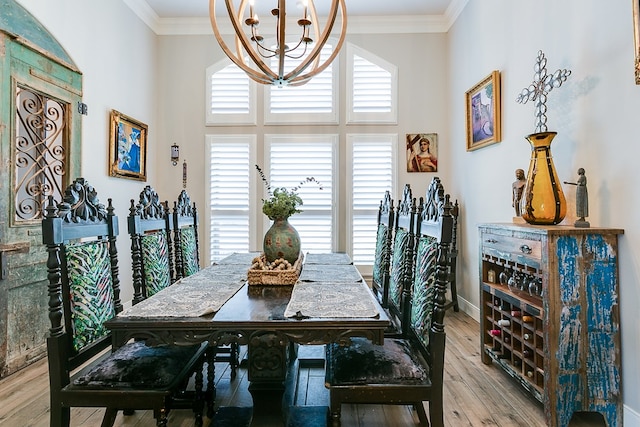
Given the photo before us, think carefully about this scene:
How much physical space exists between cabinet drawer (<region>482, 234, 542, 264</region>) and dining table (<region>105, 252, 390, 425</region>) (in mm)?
1003

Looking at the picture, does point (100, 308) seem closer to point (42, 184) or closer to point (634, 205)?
→ point (42, 184)

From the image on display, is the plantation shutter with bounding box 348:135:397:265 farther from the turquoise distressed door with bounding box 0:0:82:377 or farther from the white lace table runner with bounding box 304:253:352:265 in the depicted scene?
the turquoise distressed door with bounding box 0:0:82:377

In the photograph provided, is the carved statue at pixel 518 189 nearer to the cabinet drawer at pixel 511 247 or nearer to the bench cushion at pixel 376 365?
the cabinet drawer at pixel 511 247

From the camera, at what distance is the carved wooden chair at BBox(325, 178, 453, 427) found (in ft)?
4.96

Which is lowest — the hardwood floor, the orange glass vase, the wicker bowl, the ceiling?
the hardwood floor

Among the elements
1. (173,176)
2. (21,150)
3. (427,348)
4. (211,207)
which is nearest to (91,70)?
(21,150)

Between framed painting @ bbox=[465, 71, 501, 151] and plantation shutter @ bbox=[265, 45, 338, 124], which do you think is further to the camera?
plantation shutter @ bbox=[265, 45, 338, 124]

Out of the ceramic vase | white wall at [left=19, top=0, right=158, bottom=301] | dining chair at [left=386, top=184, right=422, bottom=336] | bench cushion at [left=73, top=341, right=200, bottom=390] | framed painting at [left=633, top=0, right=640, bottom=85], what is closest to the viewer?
bench cushion at [left=73, top=341, right=200, bottom=390]

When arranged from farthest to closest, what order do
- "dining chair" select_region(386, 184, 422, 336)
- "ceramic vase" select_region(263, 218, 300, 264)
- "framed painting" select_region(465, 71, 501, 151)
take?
"framed painting" select_region(465, 71, 501, 151) < "ceramic vase" select_region(263, 218, 300, 264) < "dining chair" select_region(386, 184, 422, 336)

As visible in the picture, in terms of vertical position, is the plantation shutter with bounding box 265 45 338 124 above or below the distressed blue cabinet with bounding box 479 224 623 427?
above

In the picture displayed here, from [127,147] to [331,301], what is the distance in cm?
347

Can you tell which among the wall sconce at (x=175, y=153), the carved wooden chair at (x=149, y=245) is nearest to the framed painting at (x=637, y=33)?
the carved wooden chair at (x=149, y=245)

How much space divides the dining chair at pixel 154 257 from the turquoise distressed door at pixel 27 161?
109cm

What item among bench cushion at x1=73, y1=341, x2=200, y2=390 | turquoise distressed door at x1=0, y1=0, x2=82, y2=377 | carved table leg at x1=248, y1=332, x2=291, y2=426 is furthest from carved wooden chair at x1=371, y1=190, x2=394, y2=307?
turquoise distressed door at x1=0, y1=0, x2=82, y2=377
